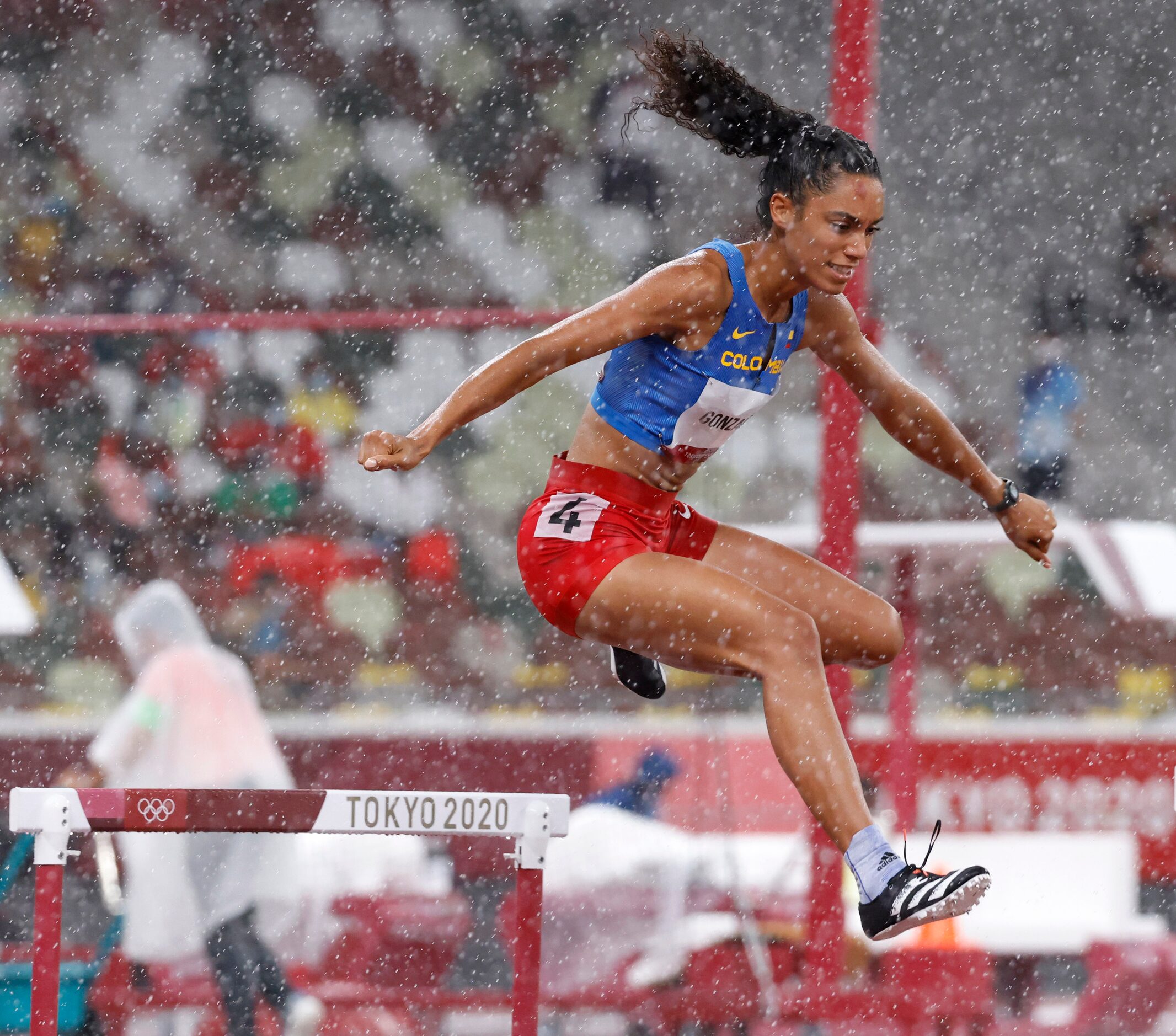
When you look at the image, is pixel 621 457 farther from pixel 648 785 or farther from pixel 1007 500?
pixel 648 785

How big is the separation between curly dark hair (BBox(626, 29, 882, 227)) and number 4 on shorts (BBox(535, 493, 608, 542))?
49cm

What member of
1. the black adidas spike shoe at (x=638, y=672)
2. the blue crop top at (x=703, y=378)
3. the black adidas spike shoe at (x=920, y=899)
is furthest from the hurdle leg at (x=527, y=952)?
the blue crop top at (x=703, y=378)

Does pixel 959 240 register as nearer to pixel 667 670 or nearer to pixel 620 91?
pixel 620 91

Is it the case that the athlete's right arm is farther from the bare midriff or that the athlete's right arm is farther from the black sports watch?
the black sports watch

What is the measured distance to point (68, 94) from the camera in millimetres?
8500

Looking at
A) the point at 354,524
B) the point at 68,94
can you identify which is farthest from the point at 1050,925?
the point at 68,94

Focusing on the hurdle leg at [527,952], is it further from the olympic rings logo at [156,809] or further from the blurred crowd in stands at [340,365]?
the blurred crowd in stands at [340,365]

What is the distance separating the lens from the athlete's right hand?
1.91m

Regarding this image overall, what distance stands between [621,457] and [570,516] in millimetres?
129

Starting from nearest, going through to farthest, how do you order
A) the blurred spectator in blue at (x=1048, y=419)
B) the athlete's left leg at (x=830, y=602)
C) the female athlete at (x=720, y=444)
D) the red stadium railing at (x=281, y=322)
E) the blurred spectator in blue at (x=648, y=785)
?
the female athlete at (x=720, y=444), the athlete's left leg at (x=830, y=602), the red stadium railing at (x=281, y=322), the blurred spectator in blue at (x=648, y=785), the blurred spectator in blue at (x=1048, y=419)

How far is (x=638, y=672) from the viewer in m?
2.47

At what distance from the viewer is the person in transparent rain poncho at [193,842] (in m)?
3.67

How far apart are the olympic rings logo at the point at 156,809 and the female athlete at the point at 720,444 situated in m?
0.62

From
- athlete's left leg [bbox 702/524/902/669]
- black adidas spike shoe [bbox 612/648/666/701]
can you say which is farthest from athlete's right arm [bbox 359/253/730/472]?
black adidas spike shoe [bbox 612/648/666/701]
